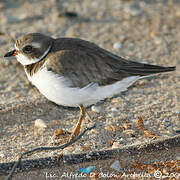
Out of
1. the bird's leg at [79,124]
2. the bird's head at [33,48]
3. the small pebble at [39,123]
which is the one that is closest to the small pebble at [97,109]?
the bird's leg at [79,124]

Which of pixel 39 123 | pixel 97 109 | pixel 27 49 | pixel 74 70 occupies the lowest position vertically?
pixel 97 109

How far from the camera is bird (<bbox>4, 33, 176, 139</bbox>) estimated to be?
435 cm

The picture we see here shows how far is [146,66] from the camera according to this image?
4719 mm

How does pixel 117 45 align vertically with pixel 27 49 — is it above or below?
below

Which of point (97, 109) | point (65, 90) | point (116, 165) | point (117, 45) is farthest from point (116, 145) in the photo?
point (117, 45)

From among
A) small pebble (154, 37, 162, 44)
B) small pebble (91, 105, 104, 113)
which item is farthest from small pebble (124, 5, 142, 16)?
small pebble (91, 105, 104, 113)

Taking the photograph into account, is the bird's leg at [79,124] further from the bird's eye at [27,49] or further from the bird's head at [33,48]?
the bird's eye at [27,49]

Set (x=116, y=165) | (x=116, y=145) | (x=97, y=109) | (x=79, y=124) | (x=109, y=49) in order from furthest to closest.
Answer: (x=109, y=49)
(x=97, y=109)
(x=79, y=124)
(x=116, y=145)
(x=116, y=165)

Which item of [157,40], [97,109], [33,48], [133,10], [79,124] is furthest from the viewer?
[133,10]

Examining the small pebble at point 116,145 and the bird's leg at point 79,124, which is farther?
the bird's leg at point 79,124

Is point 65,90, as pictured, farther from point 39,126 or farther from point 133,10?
point 133,10

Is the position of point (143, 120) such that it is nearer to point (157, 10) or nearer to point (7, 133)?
point (7, 133)

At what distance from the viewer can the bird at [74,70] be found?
4.35 meters

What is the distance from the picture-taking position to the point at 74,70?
438 cm
